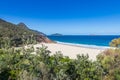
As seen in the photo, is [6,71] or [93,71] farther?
[6,71]

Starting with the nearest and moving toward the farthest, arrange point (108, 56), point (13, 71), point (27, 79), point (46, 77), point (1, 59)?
1. point (27, 79)
2. point (46, 77)
3. point (108, 56)
4. point (13, 71)
5. point (1, 59)

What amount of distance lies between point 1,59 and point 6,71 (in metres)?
1.98

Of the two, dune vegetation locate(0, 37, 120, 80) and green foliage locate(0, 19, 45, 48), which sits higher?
green foliage locate(0, 19, 45, 48)

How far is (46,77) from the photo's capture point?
50.4 feet

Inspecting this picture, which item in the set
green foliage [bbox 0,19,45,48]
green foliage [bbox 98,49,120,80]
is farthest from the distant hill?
green foliage [bbox 98,49,120,80]

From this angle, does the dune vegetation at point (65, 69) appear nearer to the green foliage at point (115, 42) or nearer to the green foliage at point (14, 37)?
the green foliage at point (115, 42)

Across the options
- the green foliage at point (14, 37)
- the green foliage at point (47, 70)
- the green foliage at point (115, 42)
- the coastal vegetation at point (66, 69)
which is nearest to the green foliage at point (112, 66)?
the coastal vegetation at point (66, 69)

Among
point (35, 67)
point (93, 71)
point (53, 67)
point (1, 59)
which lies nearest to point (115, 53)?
point (93, 71)

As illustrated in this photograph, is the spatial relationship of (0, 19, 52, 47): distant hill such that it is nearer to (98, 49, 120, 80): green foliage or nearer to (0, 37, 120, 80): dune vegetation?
(0, 37, 120, 80): dune vegetation

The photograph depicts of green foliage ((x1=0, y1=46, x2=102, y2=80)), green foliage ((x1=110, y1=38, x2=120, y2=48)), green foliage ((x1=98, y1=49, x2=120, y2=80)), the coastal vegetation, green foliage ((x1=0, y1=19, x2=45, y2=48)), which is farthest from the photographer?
green foliage ((x1=0, y1=19, x2=45, y2=48))

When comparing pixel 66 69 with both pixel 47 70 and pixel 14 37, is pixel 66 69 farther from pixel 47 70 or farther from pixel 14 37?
pixel 14 37

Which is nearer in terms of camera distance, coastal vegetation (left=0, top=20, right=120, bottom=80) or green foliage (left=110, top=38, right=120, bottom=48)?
coastal vegetation (left=0, top=20, right=120, bottom=80)

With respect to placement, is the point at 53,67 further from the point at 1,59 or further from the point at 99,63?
the point at 1,59

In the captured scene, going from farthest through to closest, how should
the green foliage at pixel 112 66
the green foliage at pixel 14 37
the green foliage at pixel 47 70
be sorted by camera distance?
the green foliage at pixel 14 37 < the green foliage at pixel 112 66 < the green foliage at pixel 47 70
